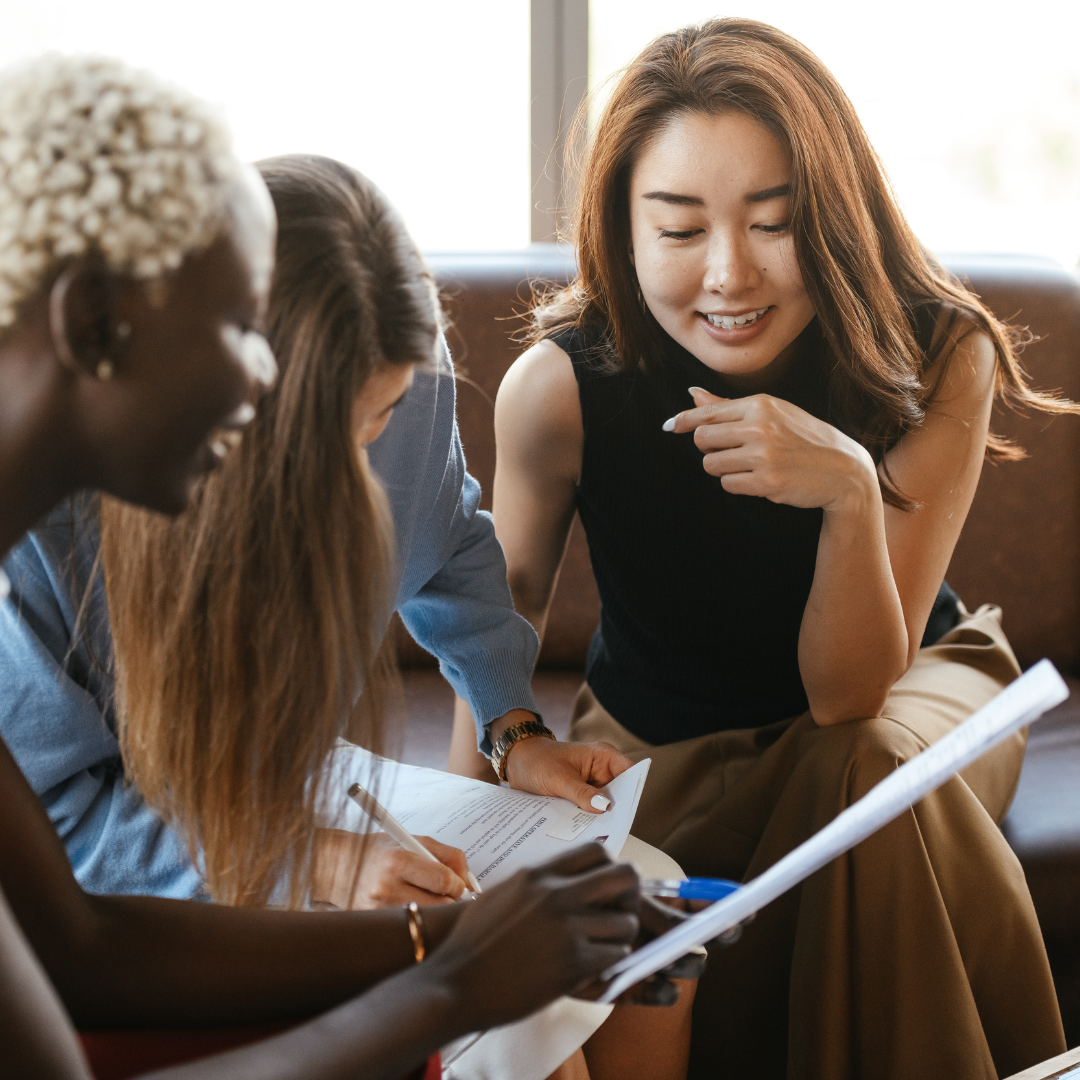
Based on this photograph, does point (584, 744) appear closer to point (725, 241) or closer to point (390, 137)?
point (725, 241)

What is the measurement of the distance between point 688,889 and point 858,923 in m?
0.38

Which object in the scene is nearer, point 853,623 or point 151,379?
point 151,379

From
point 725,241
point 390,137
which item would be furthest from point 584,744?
point 390,137

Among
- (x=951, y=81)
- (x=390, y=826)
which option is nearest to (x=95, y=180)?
(x=390, y=826)

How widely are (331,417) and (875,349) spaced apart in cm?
81

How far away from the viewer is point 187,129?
0.54 m

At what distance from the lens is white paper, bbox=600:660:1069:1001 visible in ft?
2.06

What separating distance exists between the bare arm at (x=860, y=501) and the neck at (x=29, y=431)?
30.4 inches

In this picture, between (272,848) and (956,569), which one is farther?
(956,569)

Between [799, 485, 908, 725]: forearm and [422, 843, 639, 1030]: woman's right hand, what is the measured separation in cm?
63

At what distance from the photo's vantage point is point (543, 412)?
1495 millimetres

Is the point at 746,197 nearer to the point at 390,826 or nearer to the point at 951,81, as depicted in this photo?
the point at 390,826

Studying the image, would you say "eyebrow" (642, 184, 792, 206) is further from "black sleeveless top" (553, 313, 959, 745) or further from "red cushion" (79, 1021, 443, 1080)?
"red cushion" (79, 1021, 443, 1080)

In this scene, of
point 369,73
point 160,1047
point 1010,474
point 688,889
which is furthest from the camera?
point 369,73
